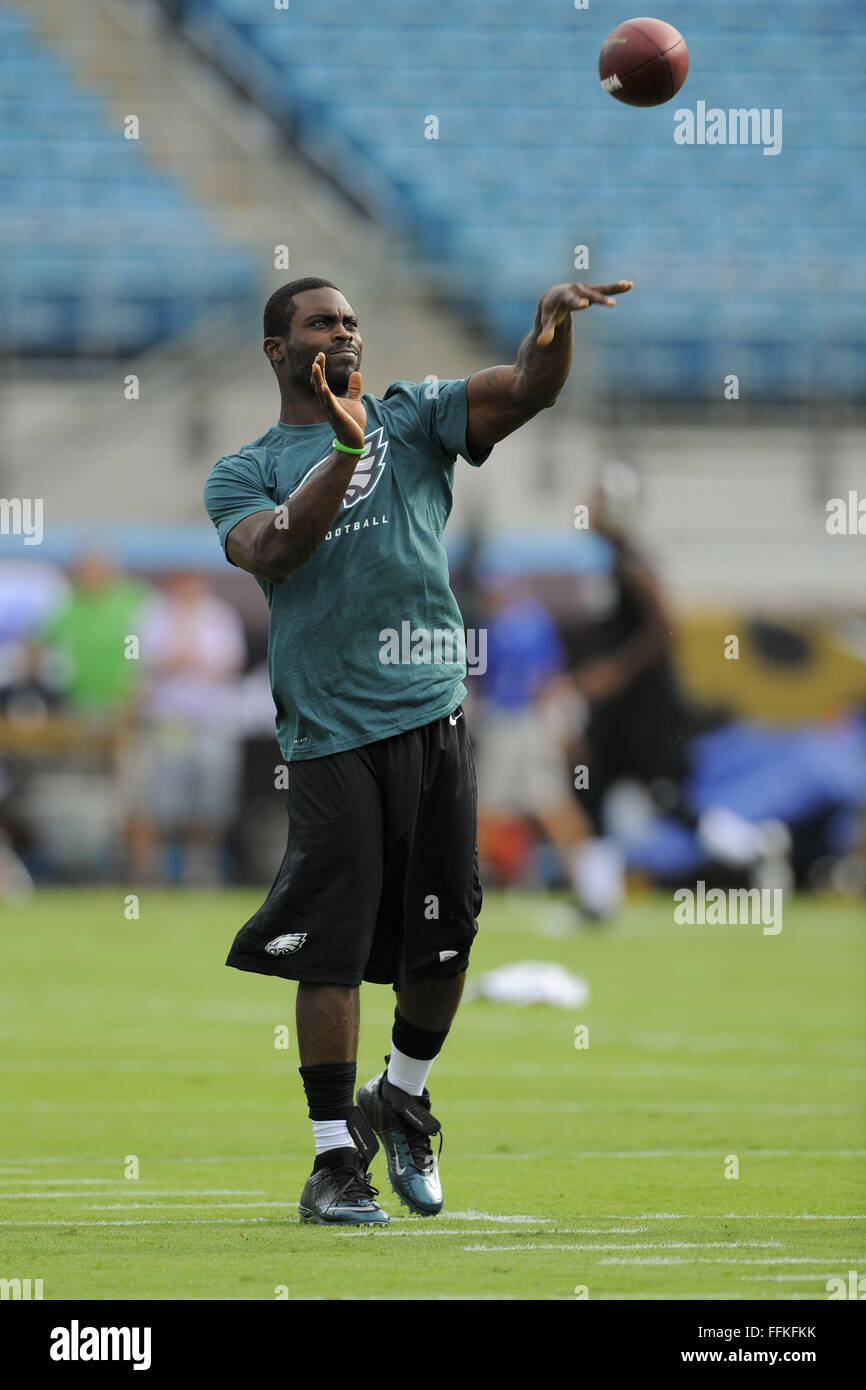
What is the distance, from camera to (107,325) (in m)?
18.6

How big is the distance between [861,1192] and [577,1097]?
2.11 m

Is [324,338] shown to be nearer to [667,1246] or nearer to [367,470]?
[367,470]

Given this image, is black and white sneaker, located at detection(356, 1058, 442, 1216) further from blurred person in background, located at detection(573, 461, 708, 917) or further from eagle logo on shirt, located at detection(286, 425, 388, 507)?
blurred person in background, located at detection(573, 461, 708, 917)

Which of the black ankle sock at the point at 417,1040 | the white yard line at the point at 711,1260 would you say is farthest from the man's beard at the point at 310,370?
the white yard line at the point at 711,1260

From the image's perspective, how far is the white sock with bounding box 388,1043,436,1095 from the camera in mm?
5738

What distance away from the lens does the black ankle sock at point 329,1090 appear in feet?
17.5

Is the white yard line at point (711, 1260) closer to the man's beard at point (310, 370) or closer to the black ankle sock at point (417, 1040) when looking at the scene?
the black ankle sock at point (417, 1040)

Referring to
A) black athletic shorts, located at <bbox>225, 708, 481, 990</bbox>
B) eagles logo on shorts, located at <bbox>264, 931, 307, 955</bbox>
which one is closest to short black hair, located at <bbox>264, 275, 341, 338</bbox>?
black athletic shorts, located at <bbox>225, 708, 481, 990</bbox>

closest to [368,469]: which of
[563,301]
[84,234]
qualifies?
[563,301]

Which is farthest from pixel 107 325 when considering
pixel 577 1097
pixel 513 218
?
pixel 577 1097

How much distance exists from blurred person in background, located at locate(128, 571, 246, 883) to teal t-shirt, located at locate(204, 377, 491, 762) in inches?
424

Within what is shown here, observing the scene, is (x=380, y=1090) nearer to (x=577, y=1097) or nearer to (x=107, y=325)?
(x=577, y=1097)

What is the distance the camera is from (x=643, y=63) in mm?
6137

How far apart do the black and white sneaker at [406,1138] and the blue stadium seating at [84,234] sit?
42.8 ft
